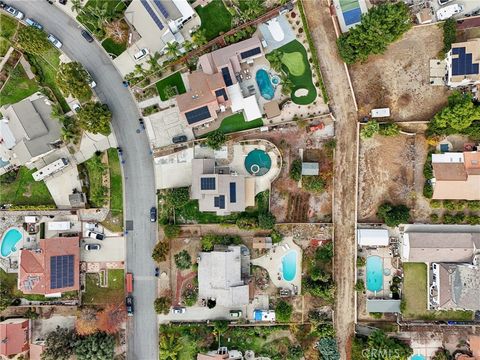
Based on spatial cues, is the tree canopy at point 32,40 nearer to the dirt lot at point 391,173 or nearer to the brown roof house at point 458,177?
the dirt lot at point 391,173

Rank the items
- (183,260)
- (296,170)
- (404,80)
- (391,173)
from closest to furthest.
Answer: (296,170)
(404,80)
(391,173)
(183,260)

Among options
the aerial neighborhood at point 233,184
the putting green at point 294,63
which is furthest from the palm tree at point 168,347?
the putting green at point 294,63

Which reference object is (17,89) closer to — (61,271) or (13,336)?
(61,271)

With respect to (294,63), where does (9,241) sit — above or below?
below

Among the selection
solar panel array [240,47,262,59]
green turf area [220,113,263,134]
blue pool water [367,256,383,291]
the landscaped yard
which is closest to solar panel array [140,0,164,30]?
solar panel array [240,47,262,59]

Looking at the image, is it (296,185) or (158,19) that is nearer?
(158,19)

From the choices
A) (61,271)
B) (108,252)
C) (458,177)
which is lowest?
(61,271)

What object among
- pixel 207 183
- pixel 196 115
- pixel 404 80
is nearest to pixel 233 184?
pixel 207 183
